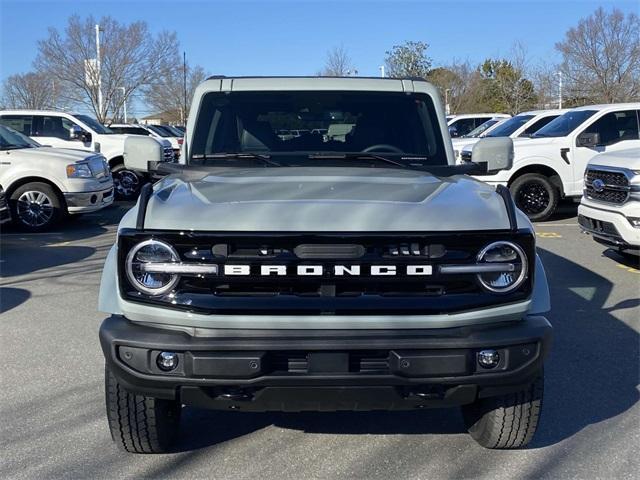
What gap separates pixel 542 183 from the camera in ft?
37.3

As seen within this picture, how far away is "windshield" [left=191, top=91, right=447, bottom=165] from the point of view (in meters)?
4.29

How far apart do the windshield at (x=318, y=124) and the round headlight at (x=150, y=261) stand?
58.8 inches

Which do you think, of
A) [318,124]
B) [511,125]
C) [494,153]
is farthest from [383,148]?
[511,125]

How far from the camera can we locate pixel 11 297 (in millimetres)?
6656

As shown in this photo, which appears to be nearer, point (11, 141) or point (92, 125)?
point (11, 141)

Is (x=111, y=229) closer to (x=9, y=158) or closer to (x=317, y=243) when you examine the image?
(x=9, y=158)

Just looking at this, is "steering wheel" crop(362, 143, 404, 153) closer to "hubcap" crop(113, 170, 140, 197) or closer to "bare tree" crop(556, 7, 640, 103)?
"hubcap" crop(113, 170, 140, 197)

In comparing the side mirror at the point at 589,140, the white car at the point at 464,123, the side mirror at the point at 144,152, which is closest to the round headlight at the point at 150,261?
the side mirror at the point at 144,152

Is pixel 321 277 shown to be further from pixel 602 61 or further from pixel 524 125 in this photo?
pixel 602 61

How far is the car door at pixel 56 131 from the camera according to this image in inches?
558

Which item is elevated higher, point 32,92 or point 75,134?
point 32,92

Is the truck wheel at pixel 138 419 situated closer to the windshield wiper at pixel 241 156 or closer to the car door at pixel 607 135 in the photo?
the windshield wiper at pixel 241 156

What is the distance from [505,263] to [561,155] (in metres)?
9.12

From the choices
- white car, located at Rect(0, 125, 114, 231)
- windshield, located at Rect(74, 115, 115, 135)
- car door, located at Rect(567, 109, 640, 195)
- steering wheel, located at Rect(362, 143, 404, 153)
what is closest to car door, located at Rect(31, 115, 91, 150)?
windshield, located at Rect(74, 115, 115, 135)
